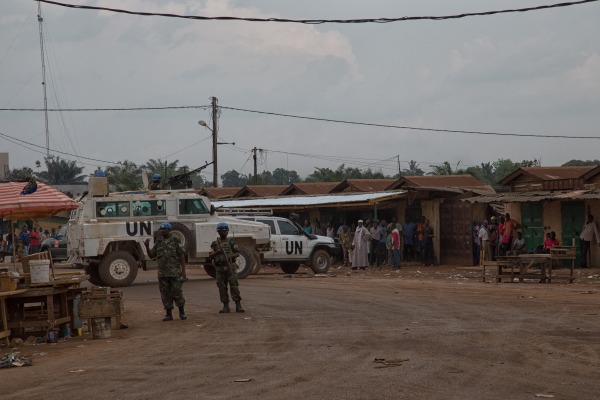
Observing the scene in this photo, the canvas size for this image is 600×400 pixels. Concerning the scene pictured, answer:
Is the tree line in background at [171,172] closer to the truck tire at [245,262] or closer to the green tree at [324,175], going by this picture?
the green tree at [324,175]

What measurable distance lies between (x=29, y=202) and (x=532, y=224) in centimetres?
2086

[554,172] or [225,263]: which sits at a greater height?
[554,172]

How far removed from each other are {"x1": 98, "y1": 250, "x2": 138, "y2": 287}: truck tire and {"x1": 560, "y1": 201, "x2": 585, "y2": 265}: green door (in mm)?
13858

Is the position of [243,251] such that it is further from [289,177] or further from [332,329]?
[289,177]

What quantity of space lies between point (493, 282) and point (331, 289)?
4.71 m

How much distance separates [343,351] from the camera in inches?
501

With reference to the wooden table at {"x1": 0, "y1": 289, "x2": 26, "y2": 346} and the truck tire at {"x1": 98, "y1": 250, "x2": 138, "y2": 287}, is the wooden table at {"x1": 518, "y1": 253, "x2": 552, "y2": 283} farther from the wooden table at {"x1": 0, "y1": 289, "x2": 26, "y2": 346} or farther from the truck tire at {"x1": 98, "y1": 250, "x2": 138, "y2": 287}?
the wooden table at {"x1": 0, "y1": 289, "x2": 26, "y2": 346}

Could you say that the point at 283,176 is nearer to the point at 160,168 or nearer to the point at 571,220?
the point at 160,168

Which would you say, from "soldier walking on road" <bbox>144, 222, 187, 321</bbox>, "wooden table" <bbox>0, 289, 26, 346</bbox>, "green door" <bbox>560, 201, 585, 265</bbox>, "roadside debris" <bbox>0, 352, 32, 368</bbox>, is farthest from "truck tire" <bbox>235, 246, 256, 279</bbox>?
"roadside debris" <bbox>0, 352, 32, 368</bbox>

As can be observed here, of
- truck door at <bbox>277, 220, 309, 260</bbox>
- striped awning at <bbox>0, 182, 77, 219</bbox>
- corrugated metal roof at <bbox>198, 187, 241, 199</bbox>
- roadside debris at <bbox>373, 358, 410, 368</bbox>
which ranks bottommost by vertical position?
roadside debris at <bbox>373, 358, 410, 368</bbox>

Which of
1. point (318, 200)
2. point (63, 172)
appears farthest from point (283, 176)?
point (318, 200)

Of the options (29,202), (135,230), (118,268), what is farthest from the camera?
(135,230)

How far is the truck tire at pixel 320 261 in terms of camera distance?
32.2 meters

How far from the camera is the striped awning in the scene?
58.2 feet
